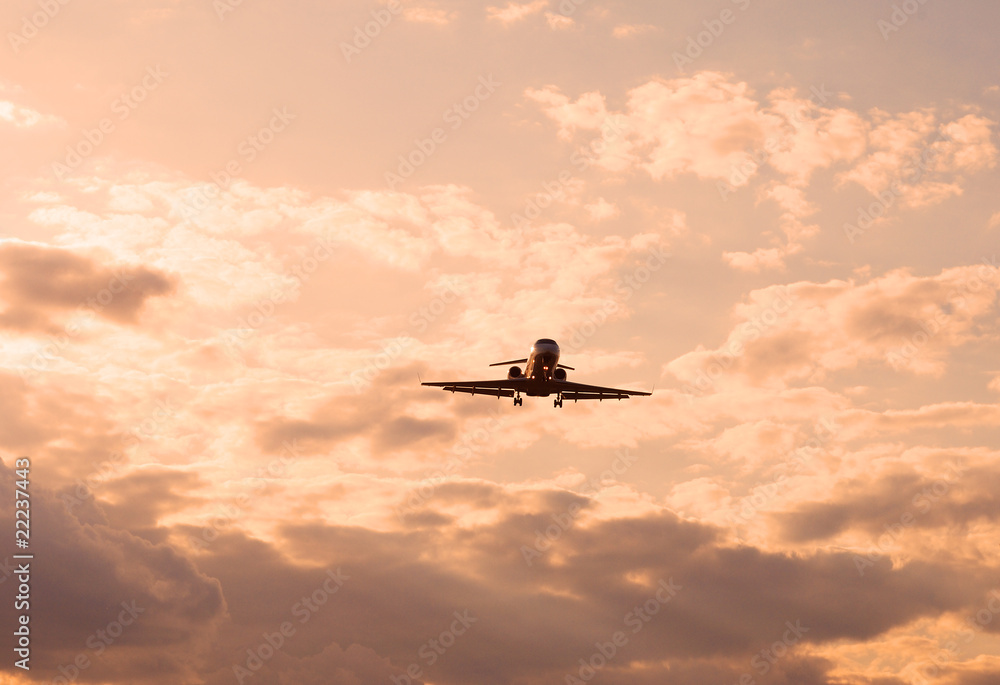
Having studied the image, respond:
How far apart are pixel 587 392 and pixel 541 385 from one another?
9.76 metres

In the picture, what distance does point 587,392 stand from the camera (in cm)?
15512

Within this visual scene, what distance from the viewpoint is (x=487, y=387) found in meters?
152

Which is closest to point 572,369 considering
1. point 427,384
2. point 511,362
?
point 511,362

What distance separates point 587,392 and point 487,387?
1448 centimetres

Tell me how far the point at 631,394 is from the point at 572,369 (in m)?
11.0

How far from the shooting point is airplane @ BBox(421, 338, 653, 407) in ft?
479

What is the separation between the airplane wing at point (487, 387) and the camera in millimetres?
150000

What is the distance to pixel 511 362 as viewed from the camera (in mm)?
154500

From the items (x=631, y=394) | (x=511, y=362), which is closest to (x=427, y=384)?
(x=511, y=362)

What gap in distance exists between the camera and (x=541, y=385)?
486ft

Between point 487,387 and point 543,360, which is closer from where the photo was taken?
point 543,360

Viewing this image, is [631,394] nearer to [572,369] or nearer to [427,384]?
[572,369]

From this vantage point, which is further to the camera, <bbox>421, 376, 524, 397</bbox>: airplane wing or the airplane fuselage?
<bbox>421, 376, 524, 397</bbox>: airplane wing

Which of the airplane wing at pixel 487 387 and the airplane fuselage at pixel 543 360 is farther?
the airplane wing at pixel 487 387
